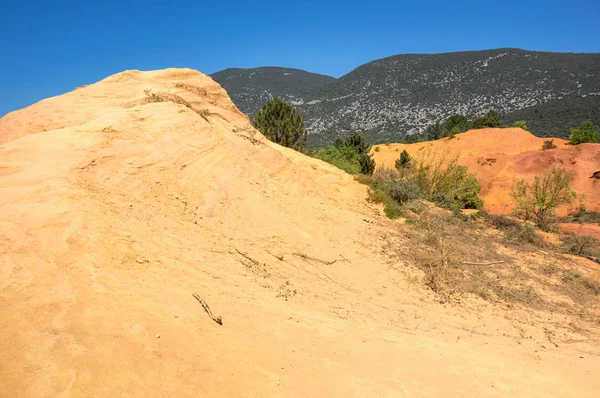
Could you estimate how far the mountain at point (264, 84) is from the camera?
281ft

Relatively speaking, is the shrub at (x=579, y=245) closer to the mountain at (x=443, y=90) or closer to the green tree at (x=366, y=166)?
the green tree at (x=366, y=166)

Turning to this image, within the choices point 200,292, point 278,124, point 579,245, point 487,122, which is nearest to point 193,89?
point 278,124

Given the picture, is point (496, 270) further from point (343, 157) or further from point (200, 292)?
point (343, 157)

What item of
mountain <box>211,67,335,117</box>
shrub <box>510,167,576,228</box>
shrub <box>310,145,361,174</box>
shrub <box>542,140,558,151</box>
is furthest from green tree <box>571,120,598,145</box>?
mountain <box>211,67,335,117</box>

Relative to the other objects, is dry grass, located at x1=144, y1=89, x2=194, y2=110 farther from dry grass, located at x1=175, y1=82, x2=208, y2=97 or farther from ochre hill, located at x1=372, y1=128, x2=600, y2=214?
ochre hill, located at x1=372, y1=128, x2=600, y2=214

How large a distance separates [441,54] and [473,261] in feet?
Answer: 274

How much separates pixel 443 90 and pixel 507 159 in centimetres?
4267

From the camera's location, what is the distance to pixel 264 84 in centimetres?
9700

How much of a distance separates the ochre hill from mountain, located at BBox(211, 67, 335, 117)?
50814 mm

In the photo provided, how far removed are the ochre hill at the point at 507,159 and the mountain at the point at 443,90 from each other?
17550 millimetres

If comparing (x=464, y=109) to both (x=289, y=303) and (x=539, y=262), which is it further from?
(x=289, y=303)

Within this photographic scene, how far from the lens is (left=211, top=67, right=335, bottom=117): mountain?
85.7 meters

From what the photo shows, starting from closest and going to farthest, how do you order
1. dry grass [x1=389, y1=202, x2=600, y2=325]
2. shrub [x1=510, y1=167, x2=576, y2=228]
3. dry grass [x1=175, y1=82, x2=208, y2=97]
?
dry grass [x1=389, y1=202, x2=600, y2=325] → dry grass [x1=175, y1=82, x2=208, y2=97] → shrub [x1=510, y1=167, x2=576, y2=228]

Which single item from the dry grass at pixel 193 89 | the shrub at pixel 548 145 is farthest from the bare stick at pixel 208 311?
the shrub at pixel 548 145
